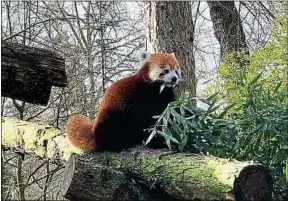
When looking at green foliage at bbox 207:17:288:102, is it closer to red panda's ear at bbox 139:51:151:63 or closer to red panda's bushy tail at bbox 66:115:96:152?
red panda's ear at bbox 139:51:151:63

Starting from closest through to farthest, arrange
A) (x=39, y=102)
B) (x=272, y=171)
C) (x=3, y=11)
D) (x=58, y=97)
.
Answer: (x=39, y=102) < (x=272, y=171) < (x=58, y=97) < (x=3, y=11)

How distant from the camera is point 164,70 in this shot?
1.25 meters

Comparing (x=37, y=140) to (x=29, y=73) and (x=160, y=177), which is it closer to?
(x=160, y=177)

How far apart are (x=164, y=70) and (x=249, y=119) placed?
9.2 inches

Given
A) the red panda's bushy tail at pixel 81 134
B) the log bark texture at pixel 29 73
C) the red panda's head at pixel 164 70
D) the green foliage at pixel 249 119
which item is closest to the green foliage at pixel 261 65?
the green foliage at pixel 249 119

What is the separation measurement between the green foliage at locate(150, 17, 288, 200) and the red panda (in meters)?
0.07

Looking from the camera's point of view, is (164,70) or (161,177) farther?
(164,70)

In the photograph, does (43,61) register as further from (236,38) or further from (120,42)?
(120,42)

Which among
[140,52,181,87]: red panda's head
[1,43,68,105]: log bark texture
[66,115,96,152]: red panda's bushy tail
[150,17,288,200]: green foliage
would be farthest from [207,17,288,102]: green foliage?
[1,43,68,105]: log bark texture

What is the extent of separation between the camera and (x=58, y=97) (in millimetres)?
1789

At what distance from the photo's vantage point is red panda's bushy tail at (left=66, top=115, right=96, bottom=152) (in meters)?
1.29

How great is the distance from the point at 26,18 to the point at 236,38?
2.58 ft

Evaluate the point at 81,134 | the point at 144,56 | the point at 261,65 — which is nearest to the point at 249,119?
the point at 261,65

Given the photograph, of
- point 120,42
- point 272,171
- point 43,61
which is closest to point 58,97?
point 120,42
